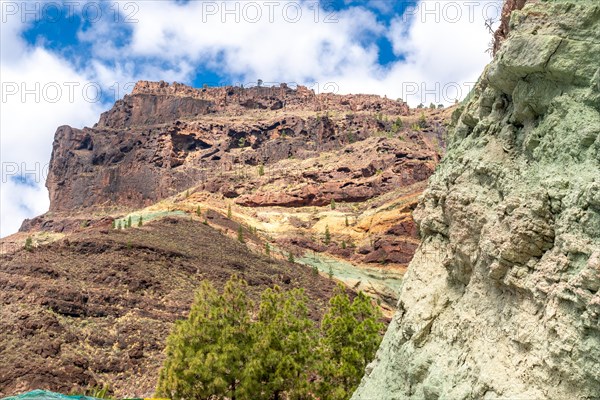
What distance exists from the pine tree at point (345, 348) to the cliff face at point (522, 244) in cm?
921

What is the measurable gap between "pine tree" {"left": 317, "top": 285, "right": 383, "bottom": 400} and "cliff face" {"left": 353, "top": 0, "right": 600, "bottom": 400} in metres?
9.21

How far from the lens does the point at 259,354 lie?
58.6 ft

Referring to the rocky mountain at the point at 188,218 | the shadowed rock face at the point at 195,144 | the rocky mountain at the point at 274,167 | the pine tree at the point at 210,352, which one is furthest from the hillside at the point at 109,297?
the shadowed rock face at the point at 195,144

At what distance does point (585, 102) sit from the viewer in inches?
246

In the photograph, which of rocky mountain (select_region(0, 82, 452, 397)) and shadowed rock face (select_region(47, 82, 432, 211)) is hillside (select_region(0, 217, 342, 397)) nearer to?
rocky mountain (select_region(0, 82, 452, 397))

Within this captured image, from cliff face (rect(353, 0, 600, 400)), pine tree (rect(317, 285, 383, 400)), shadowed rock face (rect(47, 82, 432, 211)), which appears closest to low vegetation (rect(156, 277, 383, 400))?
pine tree (rect(317, 285, 383, 400))

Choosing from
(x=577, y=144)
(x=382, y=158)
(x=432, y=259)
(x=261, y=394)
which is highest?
(x=382, y=158)

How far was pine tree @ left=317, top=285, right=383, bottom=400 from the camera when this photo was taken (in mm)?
17891

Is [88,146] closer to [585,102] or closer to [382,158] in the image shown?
[382,158]

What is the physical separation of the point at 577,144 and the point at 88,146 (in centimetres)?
14826

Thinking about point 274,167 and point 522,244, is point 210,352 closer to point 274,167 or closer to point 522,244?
point 522,244

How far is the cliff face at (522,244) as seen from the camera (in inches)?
210

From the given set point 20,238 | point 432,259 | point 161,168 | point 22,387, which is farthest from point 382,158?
point 432,259

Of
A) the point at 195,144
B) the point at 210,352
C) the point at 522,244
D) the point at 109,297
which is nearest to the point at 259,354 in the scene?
the point at 210,352
